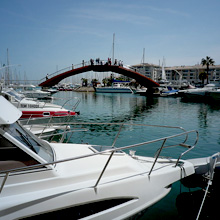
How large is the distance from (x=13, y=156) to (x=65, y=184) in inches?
36.9

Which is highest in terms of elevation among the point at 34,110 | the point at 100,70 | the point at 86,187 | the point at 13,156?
the point at 100,70

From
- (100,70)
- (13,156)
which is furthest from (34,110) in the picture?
(100,70)

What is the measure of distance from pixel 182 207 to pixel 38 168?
12.4 feet

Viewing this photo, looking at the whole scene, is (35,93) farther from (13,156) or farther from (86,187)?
(86,187)

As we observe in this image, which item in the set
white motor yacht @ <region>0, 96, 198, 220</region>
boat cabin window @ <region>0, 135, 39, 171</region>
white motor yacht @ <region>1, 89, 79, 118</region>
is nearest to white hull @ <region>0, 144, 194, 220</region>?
white motor yacht @ <region>0, 96, 198, 220</region>

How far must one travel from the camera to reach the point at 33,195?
293 centimetres

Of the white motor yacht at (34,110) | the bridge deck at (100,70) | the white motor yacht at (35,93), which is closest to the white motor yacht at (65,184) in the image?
the white motor yacht at (34,110)

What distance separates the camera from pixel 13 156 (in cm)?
323

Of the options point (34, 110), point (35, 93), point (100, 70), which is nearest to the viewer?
point (34, 110)

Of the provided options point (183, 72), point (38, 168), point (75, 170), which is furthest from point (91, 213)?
point (183, 72)

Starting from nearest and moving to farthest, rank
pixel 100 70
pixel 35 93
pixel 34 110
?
pixel 34 110
pixel 35 93
pixel 100 70

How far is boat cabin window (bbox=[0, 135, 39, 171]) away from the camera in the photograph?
10.4ft

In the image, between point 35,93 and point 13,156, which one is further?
point 35,93

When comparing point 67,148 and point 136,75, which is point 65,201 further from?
point 136,75
